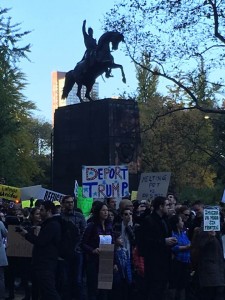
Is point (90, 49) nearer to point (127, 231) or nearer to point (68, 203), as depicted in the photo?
point (68, 203)

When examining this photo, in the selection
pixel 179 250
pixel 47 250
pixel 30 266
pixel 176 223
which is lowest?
pixel 30 266

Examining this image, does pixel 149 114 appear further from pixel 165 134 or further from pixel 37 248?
pixel 37 248

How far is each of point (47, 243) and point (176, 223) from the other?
246cm

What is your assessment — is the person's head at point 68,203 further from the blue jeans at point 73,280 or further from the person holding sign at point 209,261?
the person holding sign at point 209,261

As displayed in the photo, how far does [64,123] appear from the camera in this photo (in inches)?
810

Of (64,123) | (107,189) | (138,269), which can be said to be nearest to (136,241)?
(138,269)

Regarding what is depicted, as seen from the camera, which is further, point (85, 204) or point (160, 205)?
point (85, 204)

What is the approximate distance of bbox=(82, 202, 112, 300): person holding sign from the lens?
930cm

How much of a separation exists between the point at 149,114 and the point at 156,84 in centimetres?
1021

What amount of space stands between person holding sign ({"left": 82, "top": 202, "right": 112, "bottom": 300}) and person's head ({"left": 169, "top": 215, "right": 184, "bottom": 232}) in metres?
1.26

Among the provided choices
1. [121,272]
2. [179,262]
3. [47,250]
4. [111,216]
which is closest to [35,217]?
[111,216]

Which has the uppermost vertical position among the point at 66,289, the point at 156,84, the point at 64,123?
the point at 156,84

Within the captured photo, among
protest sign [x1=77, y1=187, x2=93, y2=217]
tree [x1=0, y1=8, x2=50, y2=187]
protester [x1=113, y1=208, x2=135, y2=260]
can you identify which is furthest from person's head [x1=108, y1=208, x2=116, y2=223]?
tree [x1=0, y1=8, x2=50, y2=187]

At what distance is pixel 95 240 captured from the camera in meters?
9.38
